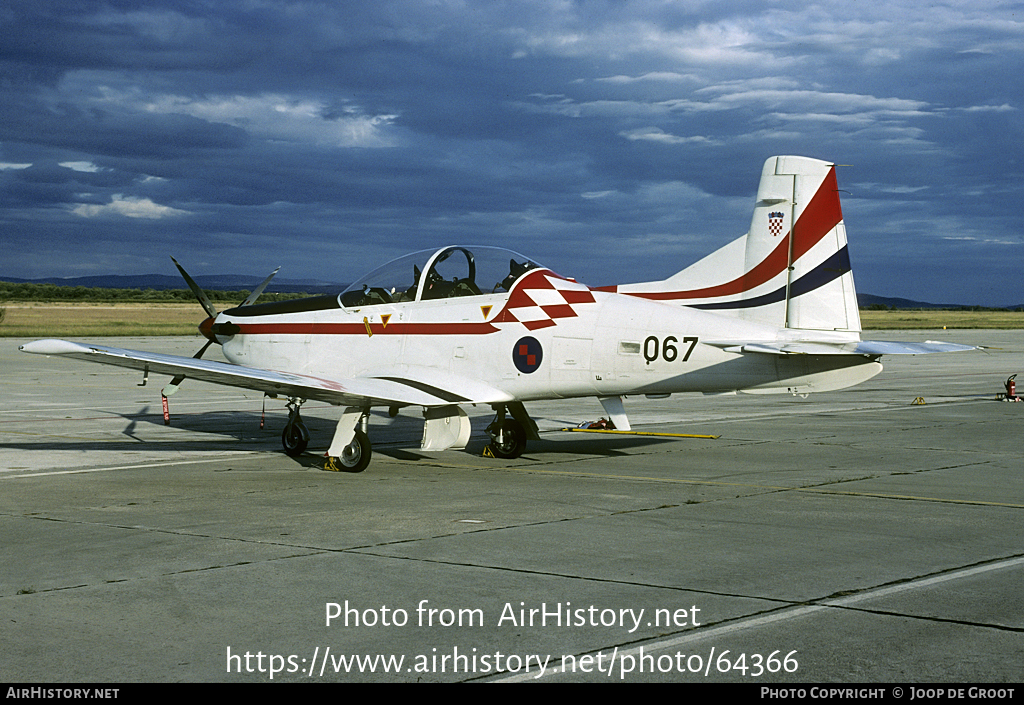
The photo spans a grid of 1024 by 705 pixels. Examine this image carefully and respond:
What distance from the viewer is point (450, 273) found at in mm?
13211

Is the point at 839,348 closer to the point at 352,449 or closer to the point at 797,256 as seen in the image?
the point at 797,256

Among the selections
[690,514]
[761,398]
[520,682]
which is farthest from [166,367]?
[761,398]

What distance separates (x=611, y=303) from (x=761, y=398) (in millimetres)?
13171

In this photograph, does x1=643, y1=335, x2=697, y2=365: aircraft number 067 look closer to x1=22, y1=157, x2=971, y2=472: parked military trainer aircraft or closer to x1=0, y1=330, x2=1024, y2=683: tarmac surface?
x1=22, y1=157, x2=971, y2=472: parked military trainer aircraft

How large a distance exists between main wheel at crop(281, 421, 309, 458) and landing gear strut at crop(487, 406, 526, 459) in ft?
8.74

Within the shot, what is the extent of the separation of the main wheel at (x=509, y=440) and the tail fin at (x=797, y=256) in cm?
318

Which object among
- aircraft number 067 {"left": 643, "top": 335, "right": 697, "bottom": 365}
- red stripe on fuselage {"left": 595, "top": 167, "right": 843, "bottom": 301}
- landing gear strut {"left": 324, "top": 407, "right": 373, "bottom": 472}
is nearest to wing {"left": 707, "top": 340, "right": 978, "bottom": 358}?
aircraft number 067 {"left": 643, "top": 335, "right": 697, "bottom": 365}

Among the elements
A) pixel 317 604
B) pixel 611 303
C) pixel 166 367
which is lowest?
pixel 317 604

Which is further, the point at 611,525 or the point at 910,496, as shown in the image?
the point at 910,496

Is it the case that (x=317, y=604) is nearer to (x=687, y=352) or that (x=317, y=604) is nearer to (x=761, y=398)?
(x=687, y=352)

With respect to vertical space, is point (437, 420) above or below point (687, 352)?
below

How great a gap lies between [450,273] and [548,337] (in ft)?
5.46
